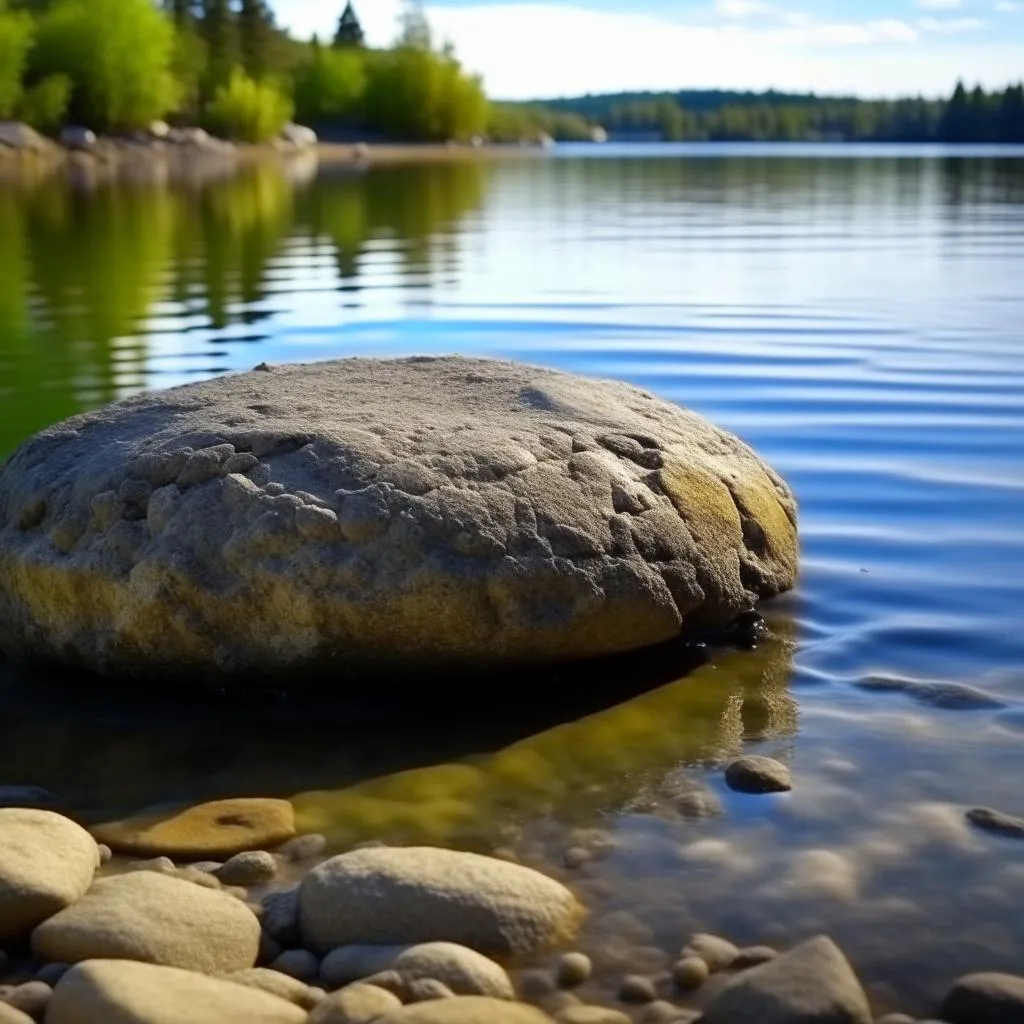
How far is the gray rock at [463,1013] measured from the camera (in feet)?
8.86

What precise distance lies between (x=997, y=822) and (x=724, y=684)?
118cm

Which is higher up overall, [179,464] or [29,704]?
[179,464]

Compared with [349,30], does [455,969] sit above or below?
below

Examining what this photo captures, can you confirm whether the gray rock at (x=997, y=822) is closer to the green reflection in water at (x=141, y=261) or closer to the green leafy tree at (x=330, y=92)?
the green reflection in water at (x=141, y=261)

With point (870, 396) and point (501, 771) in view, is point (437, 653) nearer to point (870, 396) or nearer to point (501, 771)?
point (501, 771)

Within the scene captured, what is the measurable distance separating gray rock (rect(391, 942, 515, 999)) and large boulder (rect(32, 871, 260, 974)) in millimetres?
369

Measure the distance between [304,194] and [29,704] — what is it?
108 ft

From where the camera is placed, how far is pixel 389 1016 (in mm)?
2727

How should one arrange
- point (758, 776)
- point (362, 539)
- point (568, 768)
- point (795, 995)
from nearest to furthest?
point (795, 995) < point (758, 776) < point (568, 768) < point (362, 539)

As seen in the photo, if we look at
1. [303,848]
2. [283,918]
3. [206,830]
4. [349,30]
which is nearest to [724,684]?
[303,848]

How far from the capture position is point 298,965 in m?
3.12

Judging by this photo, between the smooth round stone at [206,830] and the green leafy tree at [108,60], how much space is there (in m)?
67.0

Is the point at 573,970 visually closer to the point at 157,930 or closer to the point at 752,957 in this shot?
the point at 752,957

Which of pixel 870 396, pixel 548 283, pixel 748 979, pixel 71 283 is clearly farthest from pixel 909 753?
pixel 71 283
